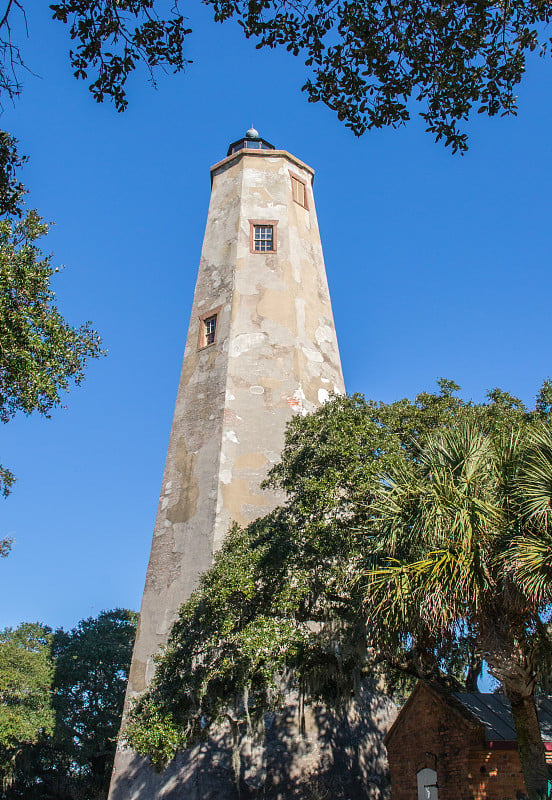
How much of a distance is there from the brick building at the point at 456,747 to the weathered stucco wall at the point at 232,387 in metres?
3.67

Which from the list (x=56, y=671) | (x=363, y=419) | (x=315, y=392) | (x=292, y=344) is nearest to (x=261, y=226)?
(x=292, y=344)

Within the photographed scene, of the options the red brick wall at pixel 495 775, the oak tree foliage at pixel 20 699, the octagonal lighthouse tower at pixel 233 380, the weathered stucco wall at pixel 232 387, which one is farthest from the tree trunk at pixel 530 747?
the oak tree foliage at pixel 20 699

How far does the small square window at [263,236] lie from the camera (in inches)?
904

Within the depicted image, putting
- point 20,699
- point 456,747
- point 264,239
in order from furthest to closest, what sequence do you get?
point 20,699
point 264,239
point 456,747

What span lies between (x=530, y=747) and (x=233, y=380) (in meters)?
12.7

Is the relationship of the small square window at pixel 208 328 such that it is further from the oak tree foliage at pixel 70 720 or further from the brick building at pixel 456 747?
the oak tree foliage at pixel 70 720

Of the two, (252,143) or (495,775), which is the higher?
(252,143)

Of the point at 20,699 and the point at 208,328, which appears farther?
the point at 20,699

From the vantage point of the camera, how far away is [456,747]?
465 inches

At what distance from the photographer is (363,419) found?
14336mm

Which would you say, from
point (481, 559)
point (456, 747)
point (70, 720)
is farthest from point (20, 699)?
point (481, 559)

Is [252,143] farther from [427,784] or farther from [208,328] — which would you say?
[427,784]

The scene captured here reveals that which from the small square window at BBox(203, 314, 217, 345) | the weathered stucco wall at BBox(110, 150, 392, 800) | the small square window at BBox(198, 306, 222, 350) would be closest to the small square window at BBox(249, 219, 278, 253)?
the weathered stucco wall at BBox(110, 150, 392, 800)

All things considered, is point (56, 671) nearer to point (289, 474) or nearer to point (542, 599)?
point (289, 474)
